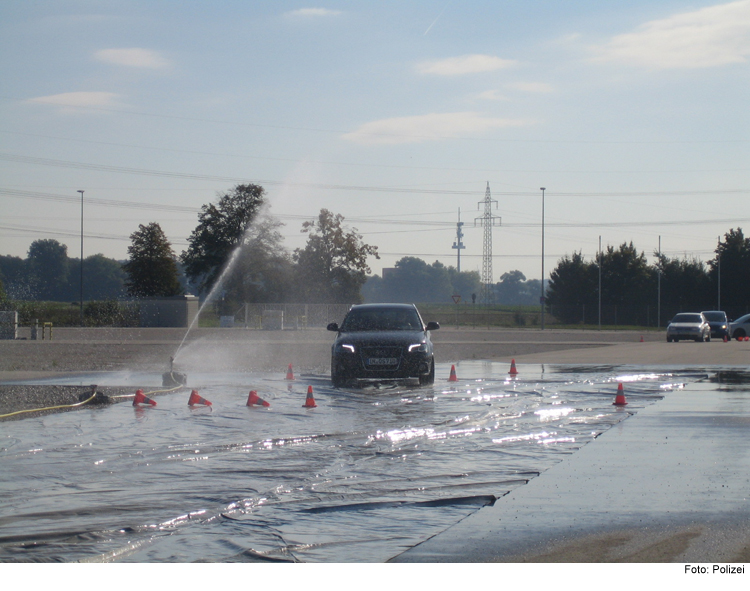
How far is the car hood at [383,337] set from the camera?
15.4 meters

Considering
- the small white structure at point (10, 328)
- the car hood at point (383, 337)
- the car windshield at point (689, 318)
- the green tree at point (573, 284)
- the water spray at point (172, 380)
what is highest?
the green tree at point (573, 284)

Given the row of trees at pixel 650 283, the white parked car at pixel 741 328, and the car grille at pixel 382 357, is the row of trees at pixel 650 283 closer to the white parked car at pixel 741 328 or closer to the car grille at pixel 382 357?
the white parked car at pixel 741 328

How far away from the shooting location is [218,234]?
75.4 m

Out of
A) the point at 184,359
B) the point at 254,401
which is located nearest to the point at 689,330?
the point at 184,359

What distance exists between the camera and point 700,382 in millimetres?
16984

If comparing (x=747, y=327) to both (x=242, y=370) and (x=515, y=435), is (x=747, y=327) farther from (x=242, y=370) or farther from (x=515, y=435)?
(x=515, y=435)

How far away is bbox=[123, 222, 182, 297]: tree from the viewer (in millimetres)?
77875

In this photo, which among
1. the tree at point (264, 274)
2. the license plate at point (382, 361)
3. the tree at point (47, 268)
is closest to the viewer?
the license plate at point (382, 361)

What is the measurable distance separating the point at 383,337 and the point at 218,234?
61964 millimetres

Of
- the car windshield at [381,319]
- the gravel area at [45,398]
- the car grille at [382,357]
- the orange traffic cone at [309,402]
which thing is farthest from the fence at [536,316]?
the orange traffic cone at [309,402]

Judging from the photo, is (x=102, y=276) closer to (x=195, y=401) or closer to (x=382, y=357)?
(x=382, y=357)

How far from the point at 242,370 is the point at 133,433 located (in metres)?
10.7

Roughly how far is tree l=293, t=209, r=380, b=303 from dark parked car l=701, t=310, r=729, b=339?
1265 inches

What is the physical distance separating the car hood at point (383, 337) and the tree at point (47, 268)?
9514cm
